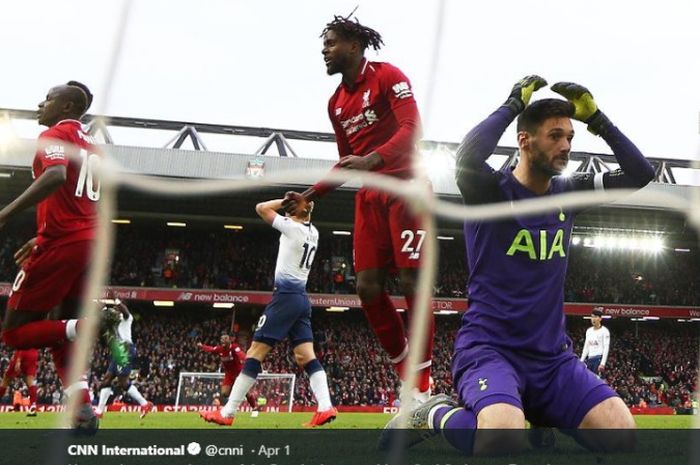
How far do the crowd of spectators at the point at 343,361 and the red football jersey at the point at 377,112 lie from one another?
11.6m

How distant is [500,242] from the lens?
2.63m

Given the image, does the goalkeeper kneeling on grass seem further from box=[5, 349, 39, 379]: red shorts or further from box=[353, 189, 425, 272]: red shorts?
box=[5, 349, 39, 379]: red shorts

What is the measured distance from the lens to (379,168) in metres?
3.24

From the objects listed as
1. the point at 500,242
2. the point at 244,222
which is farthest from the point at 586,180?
the point at 244,222

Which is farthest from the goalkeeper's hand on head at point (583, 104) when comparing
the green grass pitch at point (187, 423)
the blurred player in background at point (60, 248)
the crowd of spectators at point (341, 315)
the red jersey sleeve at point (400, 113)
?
the crowd of spectators at point (341, 315)

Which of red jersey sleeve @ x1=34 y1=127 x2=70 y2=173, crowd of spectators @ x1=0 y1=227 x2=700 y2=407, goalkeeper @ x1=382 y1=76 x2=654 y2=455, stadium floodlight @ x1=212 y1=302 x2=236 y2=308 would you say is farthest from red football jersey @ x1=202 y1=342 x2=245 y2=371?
stadium floodlight @ x1=212 y1=302 x2=236 y2=308

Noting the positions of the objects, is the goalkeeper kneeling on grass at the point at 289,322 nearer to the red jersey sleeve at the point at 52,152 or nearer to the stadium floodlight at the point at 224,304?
the red jersey sleeve at the point at 52,152

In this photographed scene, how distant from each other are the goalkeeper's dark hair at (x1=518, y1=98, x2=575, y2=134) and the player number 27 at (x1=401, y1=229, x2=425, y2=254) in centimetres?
91

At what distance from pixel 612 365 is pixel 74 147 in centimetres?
2004

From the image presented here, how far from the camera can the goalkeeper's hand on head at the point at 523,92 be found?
8.50ft

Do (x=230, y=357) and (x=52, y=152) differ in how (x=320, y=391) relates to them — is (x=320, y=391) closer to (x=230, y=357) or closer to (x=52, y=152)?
(x=52, y=152)

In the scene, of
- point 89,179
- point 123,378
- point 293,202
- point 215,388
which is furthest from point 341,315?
point 293,202

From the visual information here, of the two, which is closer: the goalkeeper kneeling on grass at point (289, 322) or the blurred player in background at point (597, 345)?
the goalkeeper kneeling on grass at point (289, 322)

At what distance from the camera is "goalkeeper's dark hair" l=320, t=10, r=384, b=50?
3.43m
